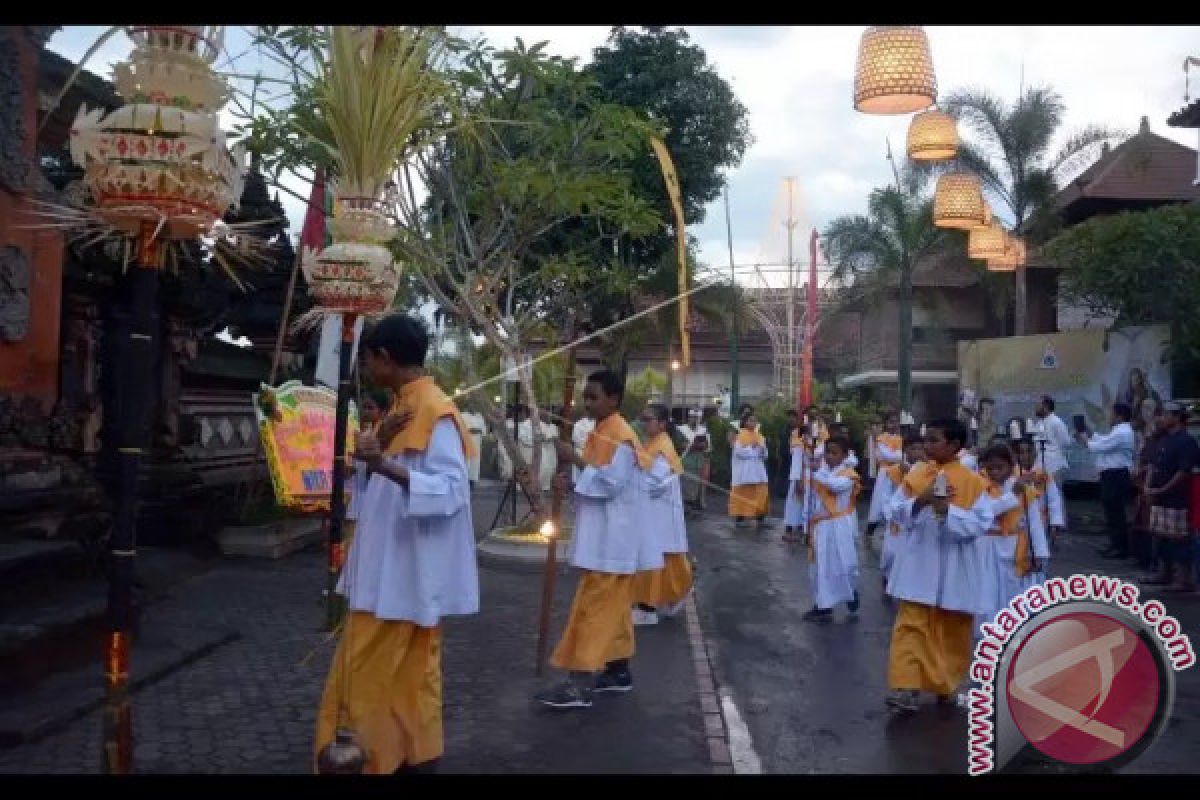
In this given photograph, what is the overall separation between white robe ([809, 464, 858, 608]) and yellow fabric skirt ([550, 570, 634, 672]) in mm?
3207

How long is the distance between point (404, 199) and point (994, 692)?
824cm

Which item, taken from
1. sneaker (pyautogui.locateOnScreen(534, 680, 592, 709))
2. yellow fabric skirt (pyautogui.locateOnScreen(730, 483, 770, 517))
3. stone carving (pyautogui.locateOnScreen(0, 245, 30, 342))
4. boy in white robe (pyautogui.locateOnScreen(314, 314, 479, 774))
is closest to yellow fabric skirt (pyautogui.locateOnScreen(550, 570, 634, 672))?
sneaker (pyautogui.locateOnScreen(534, 680, 592, 709))

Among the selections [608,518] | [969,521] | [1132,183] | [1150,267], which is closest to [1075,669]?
[969,521]

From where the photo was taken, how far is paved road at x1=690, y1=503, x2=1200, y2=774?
5.56 m

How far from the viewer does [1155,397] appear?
682 inches

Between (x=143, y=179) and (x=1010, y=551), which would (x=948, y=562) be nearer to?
(x=1010, y=551)

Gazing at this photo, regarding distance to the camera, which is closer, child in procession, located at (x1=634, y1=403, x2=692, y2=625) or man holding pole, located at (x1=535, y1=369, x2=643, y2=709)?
man holding pole, located at (x1=535, y1=369, x2=643, y2=709)

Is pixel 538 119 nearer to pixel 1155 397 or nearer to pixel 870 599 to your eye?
pixel 870 599

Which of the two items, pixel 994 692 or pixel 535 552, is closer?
pixel 994 692

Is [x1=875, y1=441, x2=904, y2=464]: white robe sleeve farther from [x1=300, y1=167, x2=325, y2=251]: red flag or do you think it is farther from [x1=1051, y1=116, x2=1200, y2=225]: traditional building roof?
[x1=1051, y1=116, x2=1200, y2=225]: traditional building roof

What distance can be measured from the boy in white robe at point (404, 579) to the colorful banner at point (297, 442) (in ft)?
16.6
